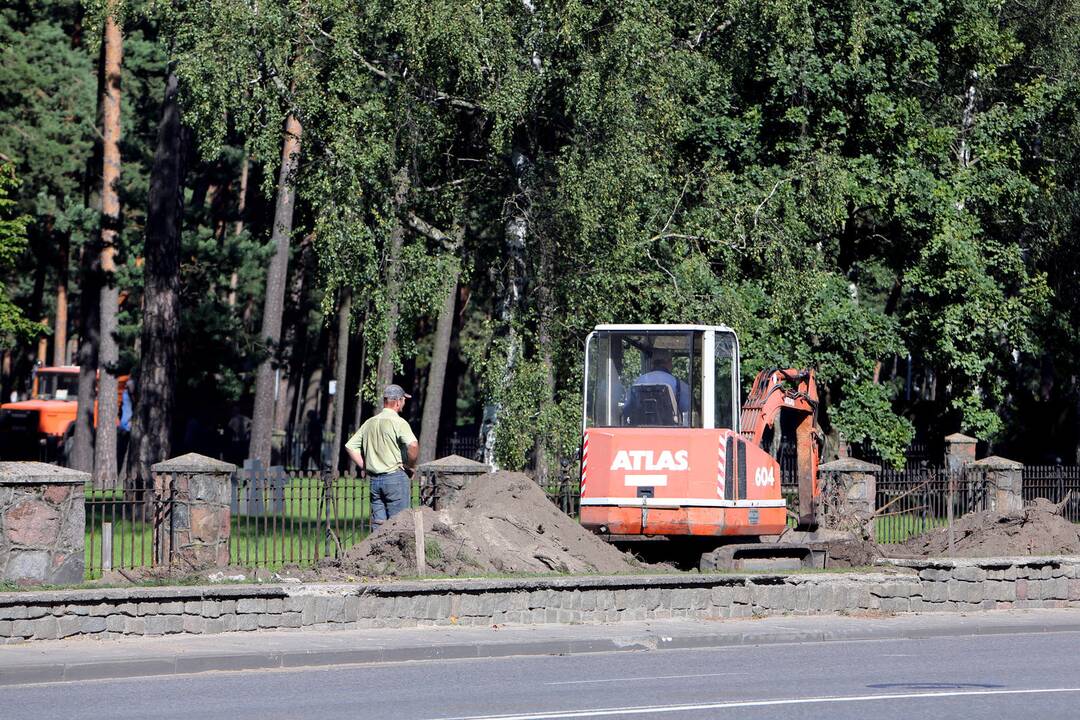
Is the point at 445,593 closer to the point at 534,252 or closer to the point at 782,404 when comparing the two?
the point at 782,404

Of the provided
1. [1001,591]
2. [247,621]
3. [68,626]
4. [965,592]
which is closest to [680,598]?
[965,592]

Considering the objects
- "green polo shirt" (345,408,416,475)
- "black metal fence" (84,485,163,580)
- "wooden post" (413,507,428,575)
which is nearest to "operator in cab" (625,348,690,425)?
"green polo shirt" (345,408,416,475)

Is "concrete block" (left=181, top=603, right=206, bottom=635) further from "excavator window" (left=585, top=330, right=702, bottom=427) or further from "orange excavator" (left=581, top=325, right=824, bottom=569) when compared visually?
"excavator window" (left=585, top=330, right=702, bottom=427)

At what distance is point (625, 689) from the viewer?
12008 mm

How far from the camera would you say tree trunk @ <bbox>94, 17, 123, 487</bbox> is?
36375mm

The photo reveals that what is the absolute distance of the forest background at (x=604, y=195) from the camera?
23516 mm

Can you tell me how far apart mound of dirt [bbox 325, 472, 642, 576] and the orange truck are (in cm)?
2762

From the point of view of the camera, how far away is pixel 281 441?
1832 inches

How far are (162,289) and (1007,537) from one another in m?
17.6

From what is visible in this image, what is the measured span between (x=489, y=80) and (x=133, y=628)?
12.0m

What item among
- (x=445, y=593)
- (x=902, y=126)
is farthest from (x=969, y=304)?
(x=445, y=593)

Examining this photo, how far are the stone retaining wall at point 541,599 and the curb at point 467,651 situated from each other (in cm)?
100

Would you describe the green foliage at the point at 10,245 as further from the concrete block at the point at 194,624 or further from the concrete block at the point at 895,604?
the concrete block at the point at 895,604

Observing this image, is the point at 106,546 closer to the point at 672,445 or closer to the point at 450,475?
the point at 450,475
